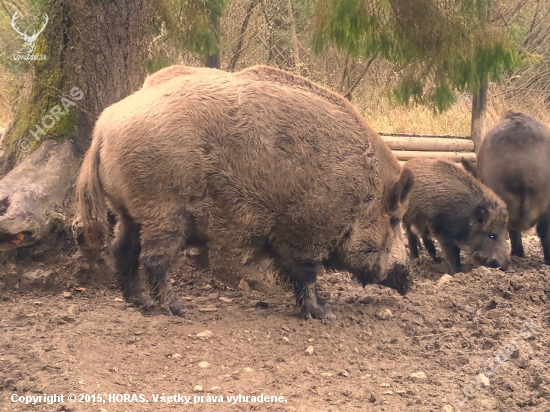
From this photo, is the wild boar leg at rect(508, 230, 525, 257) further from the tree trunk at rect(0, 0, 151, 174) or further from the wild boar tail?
the wild boar tail

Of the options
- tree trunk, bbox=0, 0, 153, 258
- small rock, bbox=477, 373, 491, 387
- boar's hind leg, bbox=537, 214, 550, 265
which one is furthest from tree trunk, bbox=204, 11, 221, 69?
small rock, bbox=477, 373, 491, 387

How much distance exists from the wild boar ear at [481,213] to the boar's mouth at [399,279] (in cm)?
156

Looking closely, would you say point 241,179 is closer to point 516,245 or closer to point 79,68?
point 79,68

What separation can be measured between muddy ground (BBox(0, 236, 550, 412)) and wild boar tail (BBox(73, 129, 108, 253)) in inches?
21.2

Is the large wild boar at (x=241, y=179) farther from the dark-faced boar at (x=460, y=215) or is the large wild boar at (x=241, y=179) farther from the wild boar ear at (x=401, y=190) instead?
the dark-faced boar at (x=460, y=215)

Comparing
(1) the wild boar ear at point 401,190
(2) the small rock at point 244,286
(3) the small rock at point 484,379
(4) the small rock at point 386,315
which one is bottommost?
(2) the small rock at point 244,286

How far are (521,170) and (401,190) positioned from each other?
229 centimetres

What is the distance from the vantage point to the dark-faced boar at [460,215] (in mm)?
5617

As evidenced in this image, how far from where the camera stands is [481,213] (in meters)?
5.61

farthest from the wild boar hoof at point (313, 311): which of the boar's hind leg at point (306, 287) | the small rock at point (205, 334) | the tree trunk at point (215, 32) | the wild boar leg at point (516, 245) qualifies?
the tree trunk at point (215, 32)

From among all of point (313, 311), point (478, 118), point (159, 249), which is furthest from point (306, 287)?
point (478, 118)

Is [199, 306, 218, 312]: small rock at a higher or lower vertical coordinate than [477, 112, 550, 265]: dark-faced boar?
lower

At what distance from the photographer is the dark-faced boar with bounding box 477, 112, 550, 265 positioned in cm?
580

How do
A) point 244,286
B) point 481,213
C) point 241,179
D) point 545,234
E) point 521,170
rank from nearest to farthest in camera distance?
point 241,179
point 244,286
point 481,213
point 521,170
point 545,234
